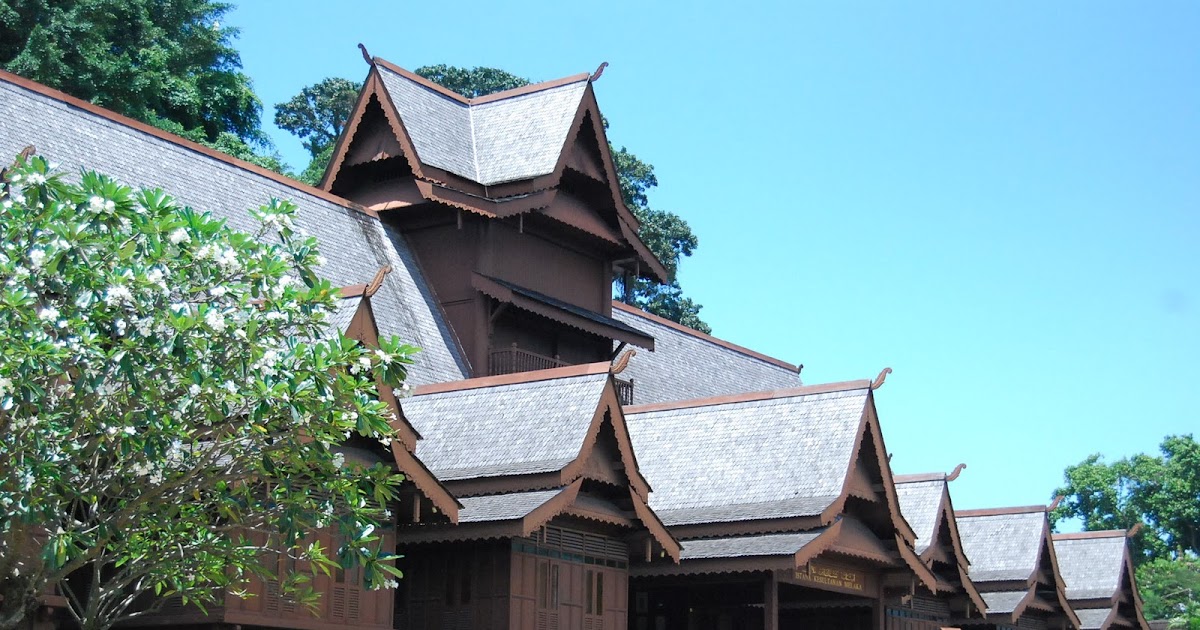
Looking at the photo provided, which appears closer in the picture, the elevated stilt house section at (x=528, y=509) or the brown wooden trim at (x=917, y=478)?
the elevated stilt house section at (x=528, y=509)

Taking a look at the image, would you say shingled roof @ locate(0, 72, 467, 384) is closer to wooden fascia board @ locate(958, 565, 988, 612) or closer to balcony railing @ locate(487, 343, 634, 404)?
balcony railing @ locate(487, 343, 634, 404)

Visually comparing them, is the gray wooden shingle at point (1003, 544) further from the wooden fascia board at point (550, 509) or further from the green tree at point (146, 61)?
the green tree at point (146, 61)

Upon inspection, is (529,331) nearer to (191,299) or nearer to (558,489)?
(558,489)

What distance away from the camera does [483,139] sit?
37938 millimetres

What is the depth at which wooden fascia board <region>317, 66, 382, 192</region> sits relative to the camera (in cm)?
3622

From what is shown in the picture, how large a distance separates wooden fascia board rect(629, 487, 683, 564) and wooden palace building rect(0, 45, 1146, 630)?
36 millimetres

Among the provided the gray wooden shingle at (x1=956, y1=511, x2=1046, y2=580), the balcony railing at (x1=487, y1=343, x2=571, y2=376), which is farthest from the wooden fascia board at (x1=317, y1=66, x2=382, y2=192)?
the gray wooden shingle at (x1=956, y1=511, x2=1046, y2=580)

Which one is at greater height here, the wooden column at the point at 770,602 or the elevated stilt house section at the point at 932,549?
the elevated stilt house section at the point at 932,549

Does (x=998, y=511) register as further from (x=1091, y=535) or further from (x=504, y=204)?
(x=504, y=204)

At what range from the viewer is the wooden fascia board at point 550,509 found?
973 inches

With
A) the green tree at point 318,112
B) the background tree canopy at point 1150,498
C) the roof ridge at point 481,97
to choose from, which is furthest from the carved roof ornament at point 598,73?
the background tree canopy at point 1150,498

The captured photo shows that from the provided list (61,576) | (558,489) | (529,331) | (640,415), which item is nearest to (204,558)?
(61,576)

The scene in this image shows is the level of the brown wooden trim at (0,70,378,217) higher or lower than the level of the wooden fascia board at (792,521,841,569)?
higher

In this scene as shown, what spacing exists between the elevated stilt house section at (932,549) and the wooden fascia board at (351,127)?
45.1 feet
